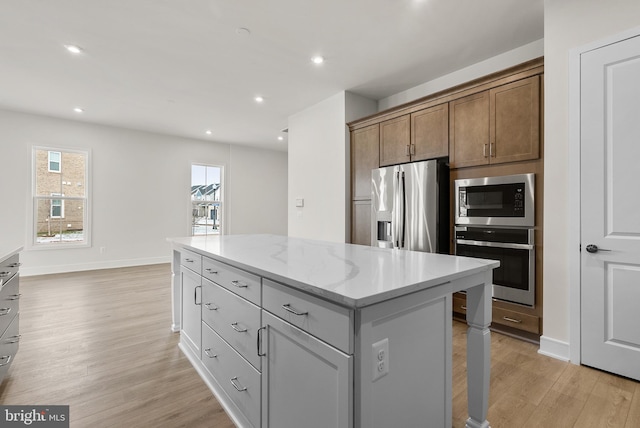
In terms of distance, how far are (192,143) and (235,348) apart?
6.45 metres

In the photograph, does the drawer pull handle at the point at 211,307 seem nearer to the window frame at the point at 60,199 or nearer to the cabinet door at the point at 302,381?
the cabinet door at the point at 302,381

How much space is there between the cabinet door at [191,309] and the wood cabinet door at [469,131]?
2.61 m

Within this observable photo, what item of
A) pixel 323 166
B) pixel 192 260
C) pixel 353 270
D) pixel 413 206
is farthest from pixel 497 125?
pixel 192 260

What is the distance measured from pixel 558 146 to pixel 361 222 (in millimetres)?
2306

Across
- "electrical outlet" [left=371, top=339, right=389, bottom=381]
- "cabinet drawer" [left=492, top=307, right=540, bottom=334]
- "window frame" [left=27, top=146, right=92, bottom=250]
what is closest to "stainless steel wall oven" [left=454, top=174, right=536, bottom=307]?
"cabinet drawer" [left=492, top=307, right=540, bottom=334]

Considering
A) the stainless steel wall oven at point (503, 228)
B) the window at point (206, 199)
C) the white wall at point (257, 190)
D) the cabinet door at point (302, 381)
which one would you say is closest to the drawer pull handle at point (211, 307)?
the cabinet door at point (302, 381)

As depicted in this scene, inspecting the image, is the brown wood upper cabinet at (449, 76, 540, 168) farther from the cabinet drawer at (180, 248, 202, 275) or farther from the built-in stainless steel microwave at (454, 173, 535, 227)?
the cabinet drawer at (180, 248, 202, 275)

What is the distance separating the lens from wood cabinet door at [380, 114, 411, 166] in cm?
349

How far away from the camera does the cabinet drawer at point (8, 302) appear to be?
5.91 feet

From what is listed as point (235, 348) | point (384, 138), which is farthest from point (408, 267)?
point (384, 138)

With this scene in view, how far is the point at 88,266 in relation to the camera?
5.76m

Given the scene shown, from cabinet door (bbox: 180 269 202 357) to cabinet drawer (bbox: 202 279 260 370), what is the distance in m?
0.12

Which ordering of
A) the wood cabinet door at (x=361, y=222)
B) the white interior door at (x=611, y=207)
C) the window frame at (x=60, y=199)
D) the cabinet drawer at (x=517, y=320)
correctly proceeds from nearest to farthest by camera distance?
the white interior door at (x=611, y=207) < the cabinet drawer at (x=517, y=320) < the wood cabinet door at (x=361, y=222) < the window frame at (x=60, y=199)

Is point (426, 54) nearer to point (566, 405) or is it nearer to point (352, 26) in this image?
point (352, 26)
